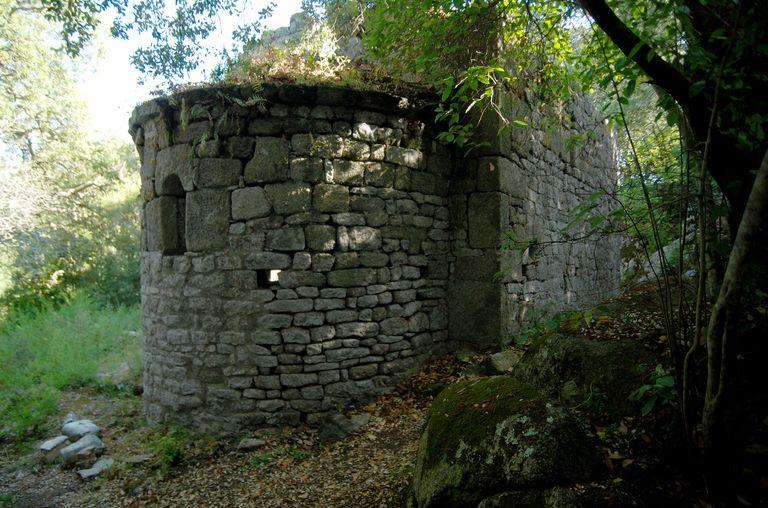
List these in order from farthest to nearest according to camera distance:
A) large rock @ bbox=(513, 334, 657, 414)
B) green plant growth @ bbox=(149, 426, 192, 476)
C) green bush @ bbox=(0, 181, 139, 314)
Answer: green bush @ bbox=(0, 181, 139, 314)
green plant growth @ bbox=(149, 426, 192, 476)
large rock @ bbox=(513, 334, 657, 414)

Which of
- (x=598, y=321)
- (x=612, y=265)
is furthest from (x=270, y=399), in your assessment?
(x=612, y=265)

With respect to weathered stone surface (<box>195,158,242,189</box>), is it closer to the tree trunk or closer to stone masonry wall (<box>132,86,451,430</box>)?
stone masonry wall (<box>132,86,451,430</box>)

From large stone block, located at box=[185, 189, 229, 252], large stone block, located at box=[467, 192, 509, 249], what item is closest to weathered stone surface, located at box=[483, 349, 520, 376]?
large stone block, located at box=[467, 192, 509, 249]

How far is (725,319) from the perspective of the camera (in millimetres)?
2041

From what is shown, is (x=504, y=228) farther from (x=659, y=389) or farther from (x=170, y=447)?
(x=170, y=447)

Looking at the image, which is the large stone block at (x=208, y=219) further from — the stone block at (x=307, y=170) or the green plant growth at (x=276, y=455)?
the green plant growth at (x=276, y=455)

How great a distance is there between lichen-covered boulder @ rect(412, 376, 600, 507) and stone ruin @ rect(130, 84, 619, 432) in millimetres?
2199

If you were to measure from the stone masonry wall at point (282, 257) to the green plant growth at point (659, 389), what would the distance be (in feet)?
9.63

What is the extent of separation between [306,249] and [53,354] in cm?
646

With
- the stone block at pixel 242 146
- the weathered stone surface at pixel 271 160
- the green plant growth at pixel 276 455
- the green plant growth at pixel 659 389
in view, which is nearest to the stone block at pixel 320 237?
the weathered stone surface at pixel 271 160

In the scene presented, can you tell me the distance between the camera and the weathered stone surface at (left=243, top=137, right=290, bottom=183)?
4.72 m

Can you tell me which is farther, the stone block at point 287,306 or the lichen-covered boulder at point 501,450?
the stone block at point 287,306

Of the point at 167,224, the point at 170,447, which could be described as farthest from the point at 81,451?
the point at 167,224

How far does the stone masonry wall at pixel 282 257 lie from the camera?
4711mm
